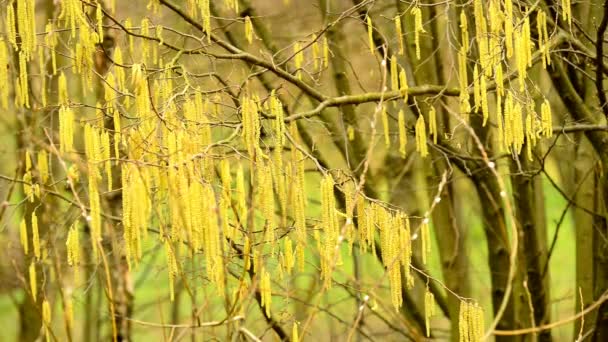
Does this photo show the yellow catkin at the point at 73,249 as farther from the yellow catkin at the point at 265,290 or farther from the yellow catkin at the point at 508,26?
the yellow catkin at the point at 508,26

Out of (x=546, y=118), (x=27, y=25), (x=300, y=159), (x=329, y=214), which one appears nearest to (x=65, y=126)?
(x=27, y=25)

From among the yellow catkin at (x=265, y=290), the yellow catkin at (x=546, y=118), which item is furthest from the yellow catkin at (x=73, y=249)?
the yellow catkin at (x=546, y=118)

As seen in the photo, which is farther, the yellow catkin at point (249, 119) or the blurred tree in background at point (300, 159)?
the yellow catkin at point (249, 119)

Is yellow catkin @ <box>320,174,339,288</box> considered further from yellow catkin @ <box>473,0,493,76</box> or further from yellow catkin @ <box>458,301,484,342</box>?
yellow catkin @ <box>473,0,493,76</box>

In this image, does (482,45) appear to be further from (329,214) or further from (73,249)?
(73,249)

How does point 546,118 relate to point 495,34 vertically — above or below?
below

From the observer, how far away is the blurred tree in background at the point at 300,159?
269 cm

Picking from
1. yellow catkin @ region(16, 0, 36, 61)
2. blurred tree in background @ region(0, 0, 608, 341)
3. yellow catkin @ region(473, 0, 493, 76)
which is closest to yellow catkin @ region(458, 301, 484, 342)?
blurred tree in background @ region(0, 0, 608, 341)

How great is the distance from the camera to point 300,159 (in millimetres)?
→ 3160

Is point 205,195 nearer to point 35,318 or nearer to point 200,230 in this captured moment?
point 200,230

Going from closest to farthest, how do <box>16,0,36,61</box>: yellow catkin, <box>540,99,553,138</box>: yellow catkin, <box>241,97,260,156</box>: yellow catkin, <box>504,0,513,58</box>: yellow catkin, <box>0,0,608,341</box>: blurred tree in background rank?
1. <box>0,0,608,341</box>: blurred tree in background
2. <box>241,97,260,156</box>: yellow catkin
3. <box>16,0,36,61</box>: yellow catkin
4. <box>504,0,513,58</box>: yellow catkin
5. <box>540,99,553,138</box>: yellow catkin

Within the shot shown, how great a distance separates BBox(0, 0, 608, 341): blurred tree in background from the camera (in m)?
2.69

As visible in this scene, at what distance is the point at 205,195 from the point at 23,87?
3.75ft

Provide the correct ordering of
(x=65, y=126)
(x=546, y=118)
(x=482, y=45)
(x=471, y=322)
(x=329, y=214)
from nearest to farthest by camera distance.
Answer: (x=329, y=214), (x=65, y=126), (x=471, y=322), (x=482, y=45), (x=546, y=118)
